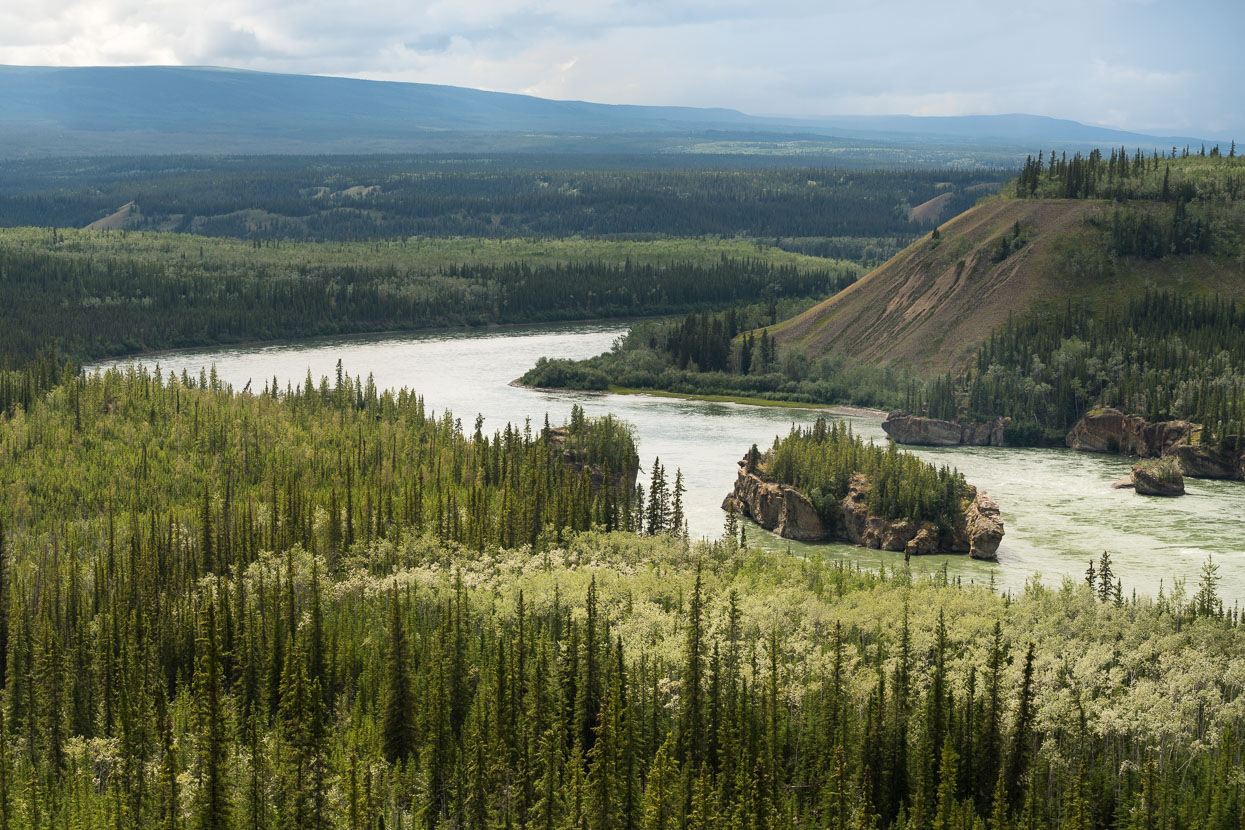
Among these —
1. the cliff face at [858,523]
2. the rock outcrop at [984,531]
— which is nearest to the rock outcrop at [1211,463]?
the cliff face at [858,523]

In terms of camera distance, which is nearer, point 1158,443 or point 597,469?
point 597,469

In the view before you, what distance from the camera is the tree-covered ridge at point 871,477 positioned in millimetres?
133625

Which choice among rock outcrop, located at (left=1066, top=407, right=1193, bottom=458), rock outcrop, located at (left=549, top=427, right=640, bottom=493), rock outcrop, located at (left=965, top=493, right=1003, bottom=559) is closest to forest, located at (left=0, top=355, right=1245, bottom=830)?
rock outcrop, located at (left=965, top=493, right=1003, bottom=559)

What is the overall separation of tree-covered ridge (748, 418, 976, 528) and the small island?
0.08 metres

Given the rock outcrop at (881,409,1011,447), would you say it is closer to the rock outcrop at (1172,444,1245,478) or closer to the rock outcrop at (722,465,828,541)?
the rock outcrop at (1172,444,1245,478)

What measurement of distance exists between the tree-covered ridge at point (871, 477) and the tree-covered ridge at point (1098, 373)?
133ft

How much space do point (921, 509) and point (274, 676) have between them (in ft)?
193

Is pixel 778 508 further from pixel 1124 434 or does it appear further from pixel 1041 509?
pixel 1124 434

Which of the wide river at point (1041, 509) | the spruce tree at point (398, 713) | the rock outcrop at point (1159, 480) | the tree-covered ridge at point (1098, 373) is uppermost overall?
the tree-covered ridge at point (1098, 373)

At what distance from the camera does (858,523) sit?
445 feet

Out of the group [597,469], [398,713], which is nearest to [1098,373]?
[597,469]

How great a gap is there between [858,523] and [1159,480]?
107ft

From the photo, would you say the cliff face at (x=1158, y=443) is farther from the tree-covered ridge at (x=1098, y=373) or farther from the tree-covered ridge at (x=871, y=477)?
the tree-covered ridge at (x=871, y=477)

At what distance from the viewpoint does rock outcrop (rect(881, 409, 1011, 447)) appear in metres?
181
